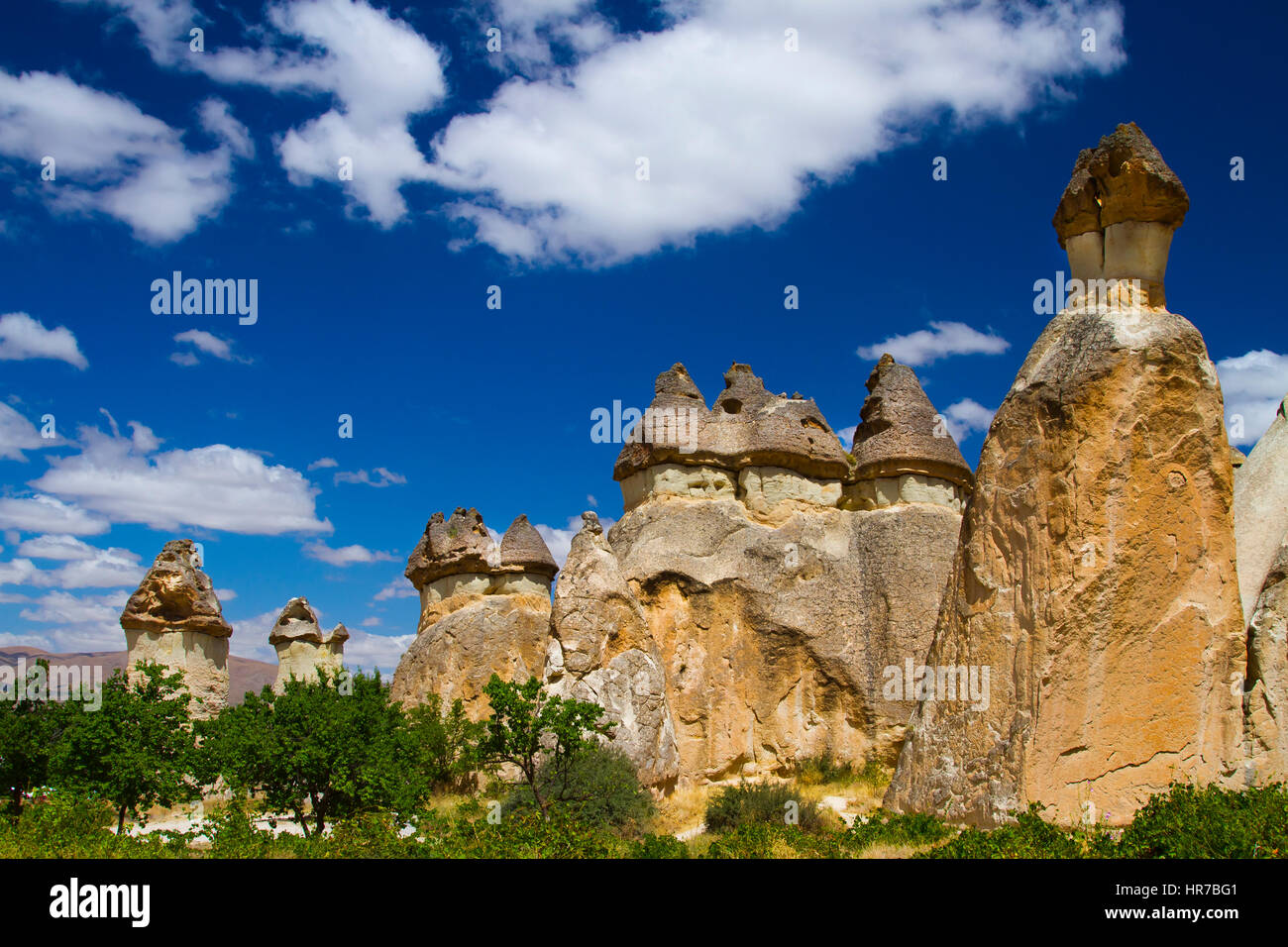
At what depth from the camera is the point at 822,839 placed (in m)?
8.45

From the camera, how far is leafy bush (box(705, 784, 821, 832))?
10594 millimetres

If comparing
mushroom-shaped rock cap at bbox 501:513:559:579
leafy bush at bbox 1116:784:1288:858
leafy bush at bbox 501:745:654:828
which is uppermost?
mushroom-shaped rock cap at bbox 501:513:559:579

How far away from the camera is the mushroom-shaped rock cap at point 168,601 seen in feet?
53.2

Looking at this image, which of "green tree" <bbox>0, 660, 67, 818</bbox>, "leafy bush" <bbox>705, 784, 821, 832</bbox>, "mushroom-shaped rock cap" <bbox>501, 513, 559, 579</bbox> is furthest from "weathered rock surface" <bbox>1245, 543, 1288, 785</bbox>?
"green tree" <bbox>0, 660, 67, 818</bbox>

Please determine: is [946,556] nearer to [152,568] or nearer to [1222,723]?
[1222,723]

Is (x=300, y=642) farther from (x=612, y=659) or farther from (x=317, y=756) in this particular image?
(x=317, y=756)

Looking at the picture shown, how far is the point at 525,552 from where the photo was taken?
60.2 feet

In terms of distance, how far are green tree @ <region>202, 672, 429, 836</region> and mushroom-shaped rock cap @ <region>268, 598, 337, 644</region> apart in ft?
50.0

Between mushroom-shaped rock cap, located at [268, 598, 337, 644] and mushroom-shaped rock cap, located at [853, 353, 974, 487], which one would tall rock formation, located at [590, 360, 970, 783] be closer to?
mushroom-shaped rock cap, located at [853, 353, 974, 487]

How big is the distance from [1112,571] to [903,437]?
839 cm

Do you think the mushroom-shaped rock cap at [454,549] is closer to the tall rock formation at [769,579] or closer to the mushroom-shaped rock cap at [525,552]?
the mushroom-shaped rock cap at [525,552]

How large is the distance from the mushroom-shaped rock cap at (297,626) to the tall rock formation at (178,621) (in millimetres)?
7710

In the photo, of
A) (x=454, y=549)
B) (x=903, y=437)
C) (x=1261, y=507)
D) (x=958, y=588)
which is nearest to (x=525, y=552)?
(x=454, y=549)
